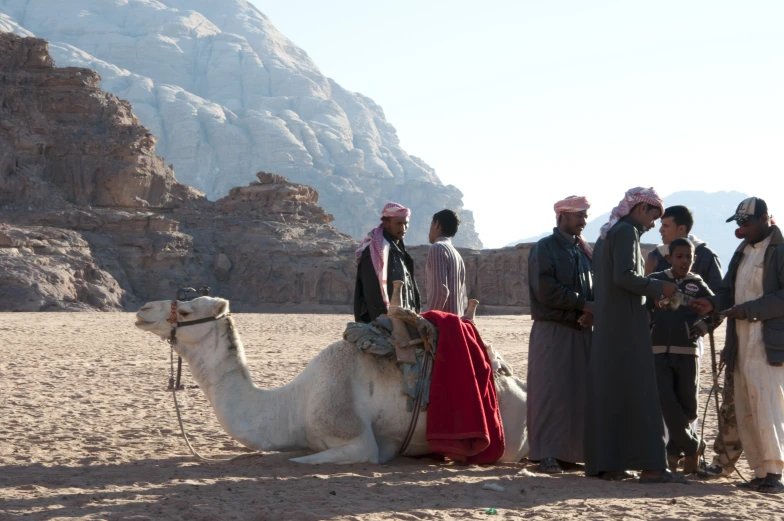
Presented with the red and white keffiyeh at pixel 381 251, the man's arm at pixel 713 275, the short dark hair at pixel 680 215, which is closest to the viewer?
the man's arm at pixel 713 275

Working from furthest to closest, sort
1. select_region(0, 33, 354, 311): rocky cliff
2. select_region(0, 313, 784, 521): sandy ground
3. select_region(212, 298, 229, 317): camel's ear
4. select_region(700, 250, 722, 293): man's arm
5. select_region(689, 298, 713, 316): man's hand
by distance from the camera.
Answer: select_region(0, 33, 354, 311): rocky cliff → select_region(700, 250, 722, 293): man's arm → select_region(212, 298, 229, 317): camel's ear → select_region(689, 298, 713, 316): man's hand → select_region(0, 313, 784, 521): sandy ground

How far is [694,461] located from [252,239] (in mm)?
47540

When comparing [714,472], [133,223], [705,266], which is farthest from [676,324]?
[133,223]

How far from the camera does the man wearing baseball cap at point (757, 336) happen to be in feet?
20.7

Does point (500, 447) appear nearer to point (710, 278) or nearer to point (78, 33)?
point (710, 278)

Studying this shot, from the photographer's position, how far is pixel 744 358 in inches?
257

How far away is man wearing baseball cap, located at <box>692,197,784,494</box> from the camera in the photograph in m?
6.31

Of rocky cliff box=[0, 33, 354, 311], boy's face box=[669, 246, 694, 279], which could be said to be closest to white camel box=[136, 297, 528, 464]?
boy's face box=[669, 246, 694, 279]

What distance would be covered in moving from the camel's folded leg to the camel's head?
3.76 ft

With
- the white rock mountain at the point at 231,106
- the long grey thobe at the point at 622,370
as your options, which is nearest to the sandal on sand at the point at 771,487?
the long grey thobe at the point at 622,370

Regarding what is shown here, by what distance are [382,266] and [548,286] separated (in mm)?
1302

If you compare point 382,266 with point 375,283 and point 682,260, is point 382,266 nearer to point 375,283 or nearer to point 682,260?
point 375,283

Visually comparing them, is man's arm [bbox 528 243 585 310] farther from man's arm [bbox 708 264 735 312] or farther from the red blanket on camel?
man's arm [bbox 708 264 735 312]

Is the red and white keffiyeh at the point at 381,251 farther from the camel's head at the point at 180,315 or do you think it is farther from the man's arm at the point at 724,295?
the man's arm at the point at 724,295
